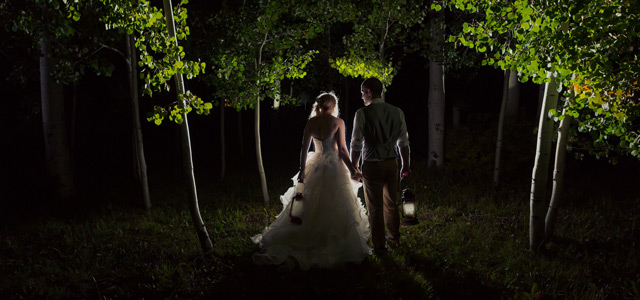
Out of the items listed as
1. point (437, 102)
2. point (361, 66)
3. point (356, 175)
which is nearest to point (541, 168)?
point (356, 175)

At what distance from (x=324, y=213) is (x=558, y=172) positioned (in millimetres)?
3180

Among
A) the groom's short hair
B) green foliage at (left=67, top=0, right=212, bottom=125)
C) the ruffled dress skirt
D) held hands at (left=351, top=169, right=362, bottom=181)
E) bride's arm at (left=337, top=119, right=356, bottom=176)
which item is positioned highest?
green foliage at (left=67, top=0, right=212, bottom=125)

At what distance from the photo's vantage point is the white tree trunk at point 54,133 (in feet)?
27.7

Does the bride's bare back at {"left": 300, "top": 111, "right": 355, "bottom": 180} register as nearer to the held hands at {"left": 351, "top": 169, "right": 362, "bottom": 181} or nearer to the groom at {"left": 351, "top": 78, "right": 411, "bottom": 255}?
the held hands at {"left": 351, "top": 169, "right": 362, "bottom": 181}

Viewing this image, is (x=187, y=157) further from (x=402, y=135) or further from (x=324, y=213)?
(x=402, y=135)

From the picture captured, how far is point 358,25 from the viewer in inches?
333

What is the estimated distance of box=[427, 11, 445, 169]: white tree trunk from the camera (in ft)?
33.3

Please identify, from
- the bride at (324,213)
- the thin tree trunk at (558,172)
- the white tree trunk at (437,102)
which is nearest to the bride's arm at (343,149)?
the bride at (324,213)

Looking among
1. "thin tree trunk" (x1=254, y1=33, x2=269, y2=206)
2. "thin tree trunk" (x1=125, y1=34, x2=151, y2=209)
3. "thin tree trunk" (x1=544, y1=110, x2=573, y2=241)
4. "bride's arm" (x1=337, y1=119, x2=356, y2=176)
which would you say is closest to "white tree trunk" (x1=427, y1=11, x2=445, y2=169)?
"thin tree trunk" (x1=254, y1=33, x2=269, y2=206)

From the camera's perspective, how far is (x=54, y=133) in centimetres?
857

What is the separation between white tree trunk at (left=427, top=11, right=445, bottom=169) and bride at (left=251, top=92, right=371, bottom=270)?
582 cm

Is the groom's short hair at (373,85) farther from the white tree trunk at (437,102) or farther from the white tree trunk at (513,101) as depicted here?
the white tree trunk at (513,101)

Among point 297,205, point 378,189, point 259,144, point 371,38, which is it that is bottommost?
point 297,205

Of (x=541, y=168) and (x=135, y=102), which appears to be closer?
(x=541, y=168)
